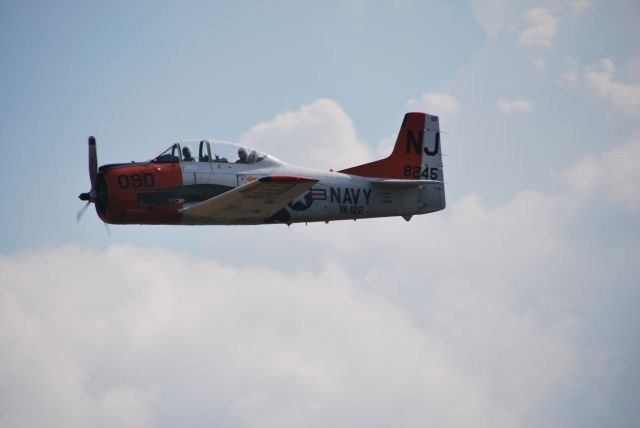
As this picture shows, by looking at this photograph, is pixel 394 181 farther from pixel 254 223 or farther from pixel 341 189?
pixel 254 223

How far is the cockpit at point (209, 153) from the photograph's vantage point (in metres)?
25.4

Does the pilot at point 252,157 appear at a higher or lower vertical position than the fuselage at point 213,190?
higher

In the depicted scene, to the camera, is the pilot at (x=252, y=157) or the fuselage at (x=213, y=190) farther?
the pilot at (x=252, y=157)

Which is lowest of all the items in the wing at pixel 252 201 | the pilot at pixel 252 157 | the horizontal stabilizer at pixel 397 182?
the wing at pixel 252 201

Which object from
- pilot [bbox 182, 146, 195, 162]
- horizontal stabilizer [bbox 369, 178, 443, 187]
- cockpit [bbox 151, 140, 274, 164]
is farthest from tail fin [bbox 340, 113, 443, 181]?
pilot [bbox 182, 146, 195, 162]

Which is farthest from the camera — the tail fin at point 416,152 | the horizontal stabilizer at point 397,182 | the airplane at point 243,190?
the tail fin at point 416,152

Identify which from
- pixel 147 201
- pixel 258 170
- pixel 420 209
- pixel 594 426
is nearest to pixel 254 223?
pixel 258 170

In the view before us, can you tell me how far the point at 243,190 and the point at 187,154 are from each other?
93.7 inches

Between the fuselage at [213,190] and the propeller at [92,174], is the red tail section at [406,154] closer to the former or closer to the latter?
the fuselage at [213,190]

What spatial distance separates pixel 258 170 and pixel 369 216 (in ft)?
11.3

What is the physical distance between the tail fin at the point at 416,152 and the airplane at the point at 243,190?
4 cm

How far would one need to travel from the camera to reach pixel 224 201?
24359 mm

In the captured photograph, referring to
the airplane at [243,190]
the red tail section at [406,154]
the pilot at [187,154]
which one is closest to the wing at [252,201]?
the airplane at [243,190]

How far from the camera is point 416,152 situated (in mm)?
29516
